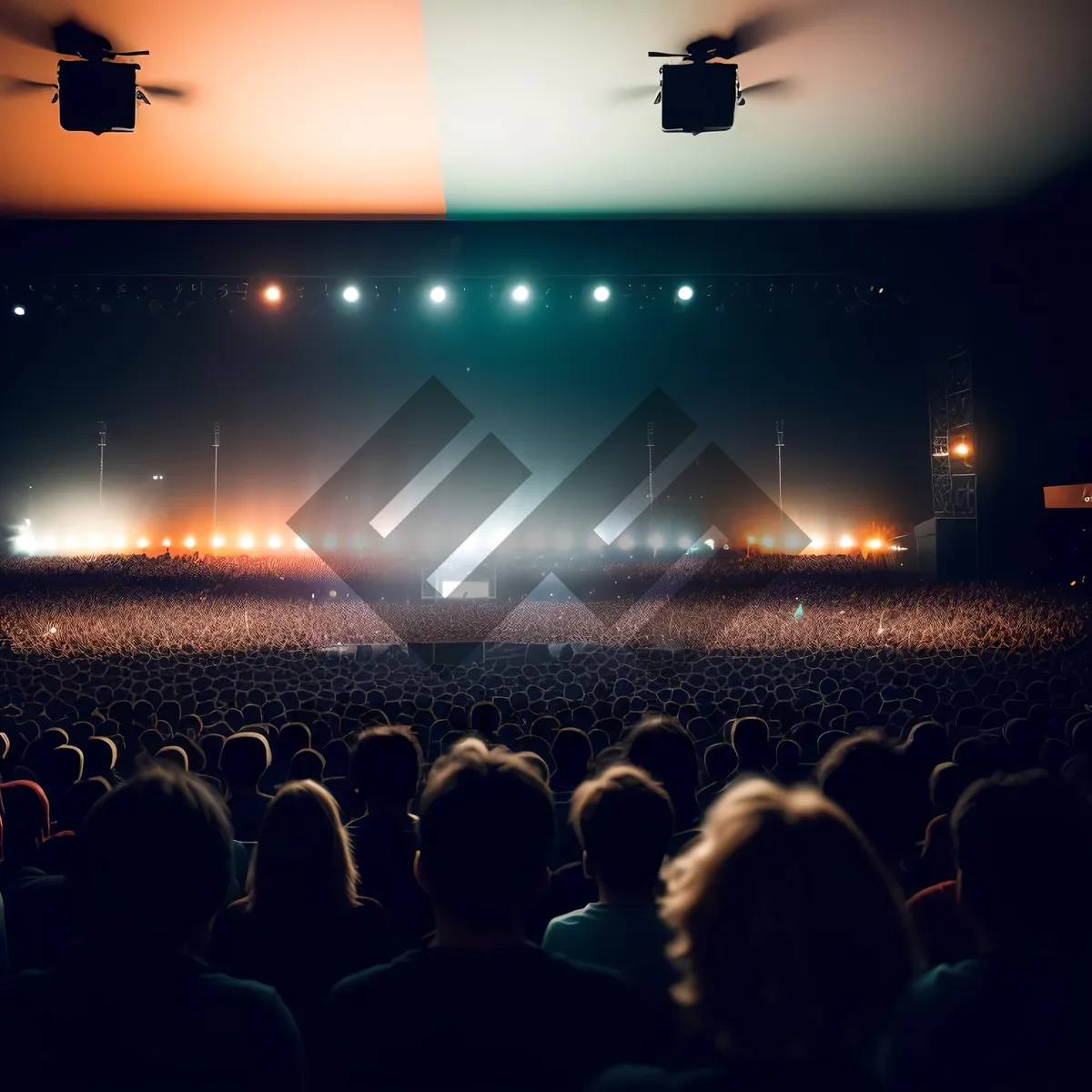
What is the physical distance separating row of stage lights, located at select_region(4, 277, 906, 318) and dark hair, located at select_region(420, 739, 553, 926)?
452 inches

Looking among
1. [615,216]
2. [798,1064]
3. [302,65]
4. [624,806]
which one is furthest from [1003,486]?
[798,1064]

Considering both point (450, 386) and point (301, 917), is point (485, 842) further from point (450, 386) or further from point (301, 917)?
point (450, 386)

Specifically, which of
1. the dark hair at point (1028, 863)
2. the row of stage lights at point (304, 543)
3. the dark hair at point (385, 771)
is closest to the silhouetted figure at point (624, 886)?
the dark hair at point (1028, 863)

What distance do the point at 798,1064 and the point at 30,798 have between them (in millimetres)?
3084

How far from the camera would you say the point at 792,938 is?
0.94 metres

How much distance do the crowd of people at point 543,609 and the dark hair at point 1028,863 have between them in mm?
8645

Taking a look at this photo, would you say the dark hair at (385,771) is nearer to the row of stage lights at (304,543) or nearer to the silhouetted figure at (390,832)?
the silhouetted figure at (390,832)

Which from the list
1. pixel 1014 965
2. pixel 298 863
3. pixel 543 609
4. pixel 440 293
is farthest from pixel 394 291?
pixel 1014 965

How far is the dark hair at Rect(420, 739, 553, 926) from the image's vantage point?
1315 mm

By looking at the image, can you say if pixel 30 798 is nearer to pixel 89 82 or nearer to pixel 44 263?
pixel 89 82

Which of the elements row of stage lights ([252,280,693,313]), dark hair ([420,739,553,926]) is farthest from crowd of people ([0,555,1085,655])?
dark hair ([420,739,553,926])

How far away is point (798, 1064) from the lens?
919 mm

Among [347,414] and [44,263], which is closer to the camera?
[44,263]

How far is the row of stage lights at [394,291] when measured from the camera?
12023mm
